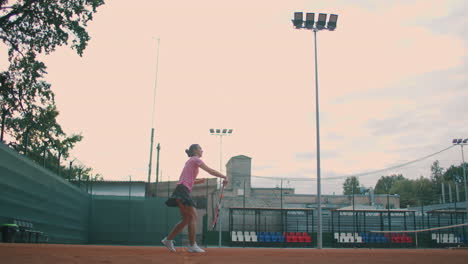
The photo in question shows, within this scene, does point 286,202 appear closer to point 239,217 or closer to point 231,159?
point 231,159

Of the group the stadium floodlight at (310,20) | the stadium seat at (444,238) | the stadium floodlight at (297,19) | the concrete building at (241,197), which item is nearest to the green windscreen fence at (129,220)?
the concrete building at (241,197)

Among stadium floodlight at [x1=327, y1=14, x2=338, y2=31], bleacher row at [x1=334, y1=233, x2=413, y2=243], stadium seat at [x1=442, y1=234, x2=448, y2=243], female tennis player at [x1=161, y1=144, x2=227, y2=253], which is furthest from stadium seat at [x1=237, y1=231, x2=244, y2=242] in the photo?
female tennis player at [x1=161, y1=144, x2=227, y2=253]

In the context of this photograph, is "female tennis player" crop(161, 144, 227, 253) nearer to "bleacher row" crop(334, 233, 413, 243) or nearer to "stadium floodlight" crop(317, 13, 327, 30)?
"stadium floodlight" crop(317, 13, 327, 30)

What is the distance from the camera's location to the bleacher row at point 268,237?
32.8 metres

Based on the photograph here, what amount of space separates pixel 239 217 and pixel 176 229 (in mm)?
30263

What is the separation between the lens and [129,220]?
30453 mm

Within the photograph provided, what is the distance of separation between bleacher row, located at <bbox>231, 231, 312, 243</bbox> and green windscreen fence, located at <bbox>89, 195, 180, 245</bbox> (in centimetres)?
473

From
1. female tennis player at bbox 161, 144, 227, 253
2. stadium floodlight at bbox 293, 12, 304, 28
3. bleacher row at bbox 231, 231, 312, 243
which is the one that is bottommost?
bleacher row at bbox 231, 231, 312, 243

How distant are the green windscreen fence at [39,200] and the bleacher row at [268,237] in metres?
10.5

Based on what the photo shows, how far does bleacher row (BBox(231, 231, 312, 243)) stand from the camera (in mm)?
32781

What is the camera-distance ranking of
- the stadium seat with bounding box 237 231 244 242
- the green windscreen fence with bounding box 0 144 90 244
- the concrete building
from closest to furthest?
the green windscreen fence with bounding box 0 144 90 244
the stadium seat with bounding box 237 231 244 242
the concrete building

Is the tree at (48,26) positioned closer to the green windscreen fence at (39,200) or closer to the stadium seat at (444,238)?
the green windscreen fence at (39,200)

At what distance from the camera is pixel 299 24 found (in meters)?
22.9

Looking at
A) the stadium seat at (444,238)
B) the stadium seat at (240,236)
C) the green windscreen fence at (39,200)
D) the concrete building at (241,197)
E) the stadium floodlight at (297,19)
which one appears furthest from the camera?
the concrete building at (241,197)
